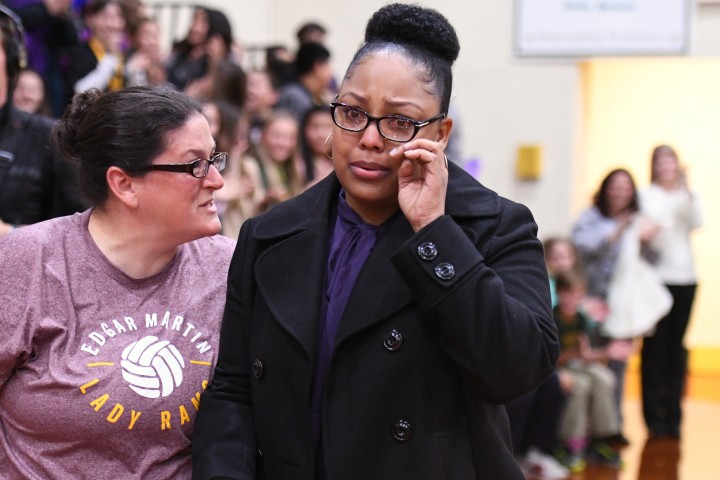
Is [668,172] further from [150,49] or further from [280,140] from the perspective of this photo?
[150,49]

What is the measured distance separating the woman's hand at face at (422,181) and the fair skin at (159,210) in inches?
21.6

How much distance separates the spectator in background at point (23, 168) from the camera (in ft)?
10.4

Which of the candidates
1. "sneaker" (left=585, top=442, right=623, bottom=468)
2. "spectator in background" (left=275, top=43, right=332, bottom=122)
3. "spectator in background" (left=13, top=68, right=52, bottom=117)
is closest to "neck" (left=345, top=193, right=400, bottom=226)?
"spectator in background" (left=13, top=68, right=52, bottom=117)

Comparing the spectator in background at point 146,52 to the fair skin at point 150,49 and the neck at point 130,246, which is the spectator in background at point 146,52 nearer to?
the fair skin at point 150,49

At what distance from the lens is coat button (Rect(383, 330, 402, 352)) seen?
2.09 m

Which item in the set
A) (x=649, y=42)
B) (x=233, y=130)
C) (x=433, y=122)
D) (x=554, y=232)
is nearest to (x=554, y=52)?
(x=649, y=42)

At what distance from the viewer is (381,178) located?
2117 mm

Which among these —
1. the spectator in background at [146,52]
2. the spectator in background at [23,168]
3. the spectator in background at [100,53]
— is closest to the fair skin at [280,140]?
the spectator in background at [100,53]

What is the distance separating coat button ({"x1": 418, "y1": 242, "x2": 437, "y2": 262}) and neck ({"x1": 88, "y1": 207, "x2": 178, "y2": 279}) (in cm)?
68

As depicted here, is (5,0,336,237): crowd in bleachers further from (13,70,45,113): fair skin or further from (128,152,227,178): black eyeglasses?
(128,152,227,178): black eyeglasses

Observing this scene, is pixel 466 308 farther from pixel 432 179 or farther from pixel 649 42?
pixel 649 42

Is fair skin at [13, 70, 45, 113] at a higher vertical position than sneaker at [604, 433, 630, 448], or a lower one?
higher

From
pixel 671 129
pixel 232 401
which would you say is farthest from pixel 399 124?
pixel 671 129

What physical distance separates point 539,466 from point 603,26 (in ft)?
12.0
